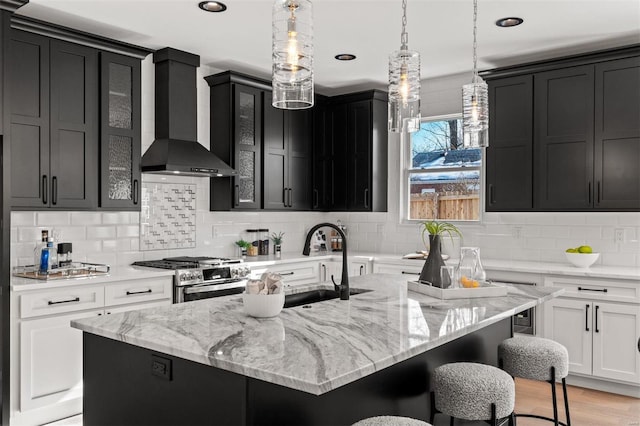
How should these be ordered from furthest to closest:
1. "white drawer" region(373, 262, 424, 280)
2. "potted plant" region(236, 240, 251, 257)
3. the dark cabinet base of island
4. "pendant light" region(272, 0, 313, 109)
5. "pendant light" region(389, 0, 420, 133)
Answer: "potted plant" region(236, 240, 251, 257)
"white drawer" region(373, 262, 424, 280)
"pendant light" region(389, 0, 420, 133)
"pendant light" region(272, 0, 313, 109)
the dark cabinet base of island

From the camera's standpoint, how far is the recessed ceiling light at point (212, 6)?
388 cm

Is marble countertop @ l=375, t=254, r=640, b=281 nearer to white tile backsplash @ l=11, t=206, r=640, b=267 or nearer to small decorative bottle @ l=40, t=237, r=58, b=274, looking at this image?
white tile backsplash @ l=11, t=206, r=640, b=267

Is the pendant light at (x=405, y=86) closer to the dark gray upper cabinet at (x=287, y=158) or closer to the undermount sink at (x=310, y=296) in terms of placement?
the undermount sink at (x=310, y=296)

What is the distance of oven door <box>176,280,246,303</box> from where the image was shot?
4.41 metres

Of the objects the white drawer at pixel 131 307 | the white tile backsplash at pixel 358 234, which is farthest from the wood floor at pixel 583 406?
the white drawer at pixel 131 307

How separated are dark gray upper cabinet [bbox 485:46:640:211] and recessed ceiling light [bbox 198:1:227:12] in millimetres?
2602

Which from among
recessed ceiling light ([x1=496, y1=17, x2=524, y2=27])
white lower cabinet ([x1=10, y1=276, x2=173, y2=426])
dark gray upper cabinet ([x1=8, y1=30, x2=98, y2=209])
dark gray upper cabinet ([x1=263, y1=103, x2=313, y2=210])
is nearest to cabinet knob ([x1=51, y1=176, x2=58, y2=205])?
dark gray upper cabinet ([x1=8, y1=30, x2=98, y2=209])

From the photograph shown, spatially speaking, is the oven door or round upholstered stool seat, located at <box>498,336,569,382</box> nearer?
round upholstered stool seat, located at <box>498,336,569,382</box>

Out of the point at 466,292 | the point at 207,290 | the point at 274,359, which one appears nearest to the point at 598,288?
the point at 466,292

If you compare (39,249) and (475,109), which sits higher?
(475,109)

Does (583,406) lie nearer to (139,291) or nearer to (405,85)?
(405,85)

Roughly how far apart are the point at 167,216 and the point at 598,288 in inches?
147

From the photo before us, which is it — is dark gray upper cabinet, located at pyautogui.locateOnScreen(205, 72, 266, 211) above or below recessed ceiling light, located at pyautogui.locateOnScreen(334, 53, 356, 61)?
below

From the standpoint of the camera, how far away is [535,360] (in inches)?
114
